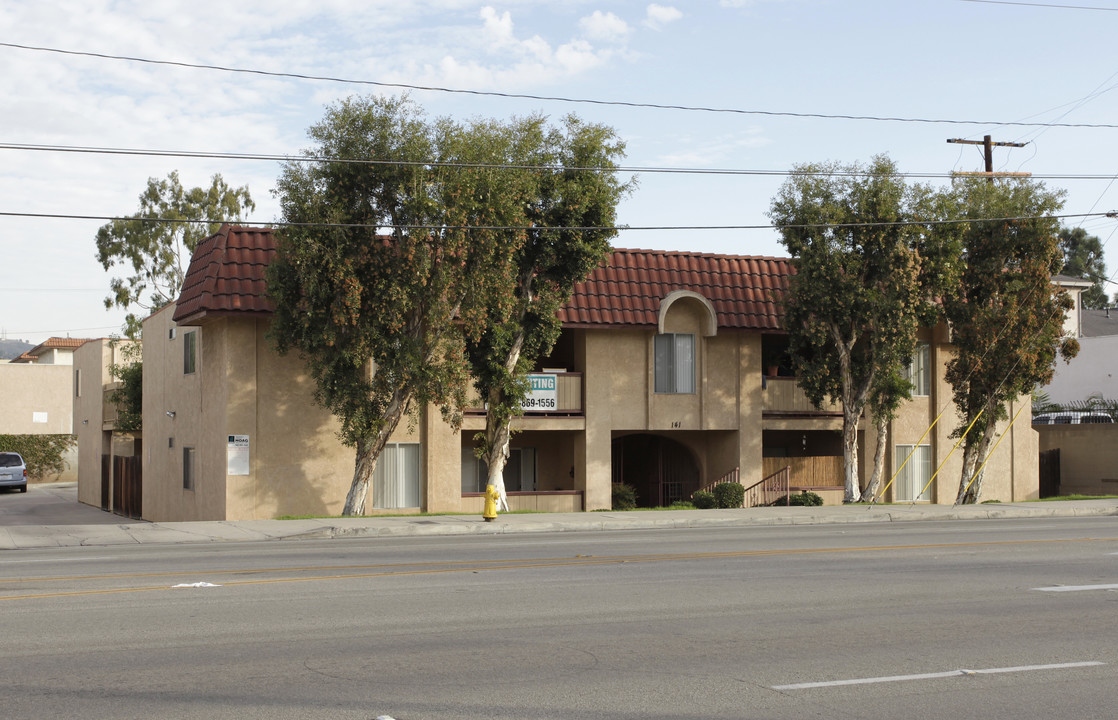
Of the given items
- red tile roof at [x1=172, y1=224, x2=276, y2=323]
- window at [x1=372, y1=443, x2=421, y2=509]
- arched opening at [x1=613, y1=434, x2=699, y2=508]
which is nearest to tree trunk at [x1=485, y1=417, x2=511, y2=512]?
window at [x1=372, y1=443, x2=421, y2=509]

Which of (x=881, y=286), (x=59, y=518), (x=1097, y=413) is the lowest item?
(x=59, y=518)

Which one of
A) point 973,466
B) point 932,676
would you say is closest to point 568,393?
point 973,466

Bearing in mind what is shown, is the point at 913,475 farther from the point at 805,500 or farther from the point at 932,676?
the point at 932,676

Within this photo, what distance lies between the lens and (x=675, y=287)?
30.1 metres

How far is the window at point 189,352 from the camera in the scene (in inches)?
1119

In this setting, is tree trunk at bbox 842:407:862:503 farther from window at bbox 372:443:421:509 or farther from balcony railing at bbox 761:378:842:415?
window at bbox 372:443:421:509

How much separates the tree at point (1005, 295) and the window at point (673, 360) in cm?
688

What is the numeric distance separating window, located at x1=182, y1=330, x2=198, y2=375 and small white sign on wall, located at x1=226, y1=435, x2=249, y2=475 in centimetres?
362

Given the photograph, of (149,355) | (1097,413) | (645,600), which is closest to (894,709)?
(645,600)

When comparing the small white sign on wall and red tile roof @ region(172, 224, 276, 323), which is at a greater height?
red tile roof @ region(172, 224, 276, 323)

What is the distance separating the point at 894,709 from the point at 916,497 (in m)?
27.1

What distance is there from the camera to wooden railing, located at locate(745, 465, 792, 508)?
101 ft

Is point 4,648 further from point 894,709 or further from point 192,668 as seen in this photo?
point 894,709

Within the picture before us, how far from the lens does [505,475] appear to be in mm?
31703
